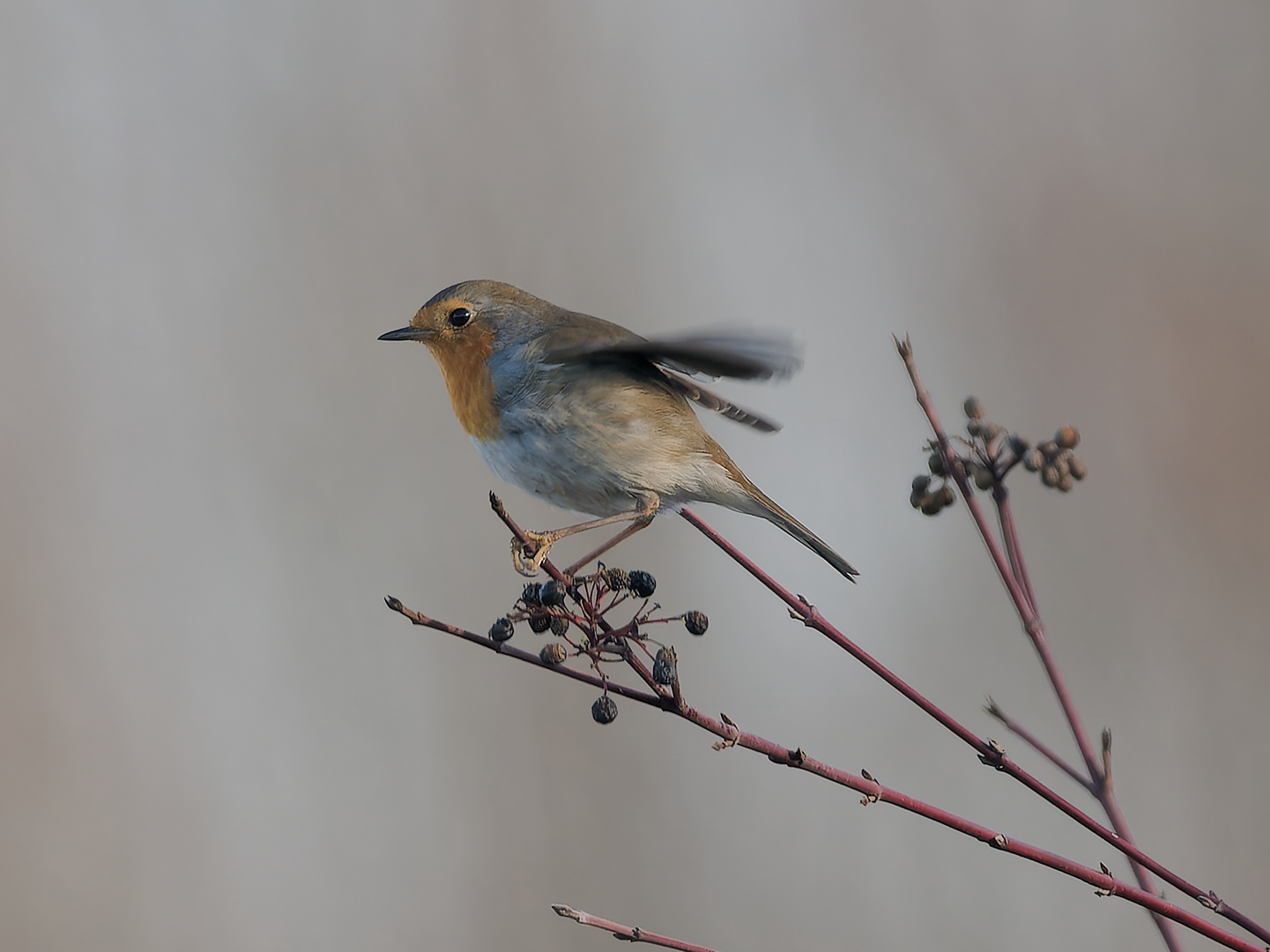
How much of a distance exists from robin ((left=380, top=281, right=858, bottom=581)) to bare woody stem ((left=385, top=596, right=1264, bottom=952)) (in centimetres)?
96

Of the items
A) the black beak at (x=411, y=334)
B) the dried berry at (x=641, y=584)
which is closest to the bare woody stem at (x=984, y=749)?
the dried berry at (x=641, y=584)

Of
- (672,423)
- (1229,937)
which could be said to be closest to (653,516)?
(672,423)

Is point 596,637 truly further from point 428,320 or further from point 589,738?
point 589,738

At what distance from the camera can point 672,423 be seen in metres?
3.15

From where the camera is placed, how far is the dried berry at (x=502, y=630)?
83.1 inches

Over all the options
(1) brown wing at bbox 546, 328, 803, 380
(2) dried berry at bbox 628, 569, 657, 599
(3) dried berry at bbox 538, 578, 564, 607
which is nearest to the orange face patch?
(1) brown wing at bbox 546, 328, 803, 380

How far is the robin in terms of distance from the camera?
3.00 meters

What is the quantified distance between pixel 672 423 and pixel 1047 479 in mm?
1152

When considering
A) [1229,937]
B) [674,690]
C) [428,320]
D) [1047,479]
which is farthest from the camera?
[428,320]

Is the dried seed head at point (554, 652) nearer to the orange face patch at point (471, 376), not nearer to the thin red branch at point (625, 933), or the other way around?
the thin red branch at point (625, 933)

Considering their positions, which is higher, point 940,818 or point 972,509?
point 972,509

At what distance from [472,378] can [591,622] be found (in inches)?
57.8

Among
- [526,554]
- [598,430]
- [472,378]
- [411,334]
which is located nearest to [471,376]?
[472,378]

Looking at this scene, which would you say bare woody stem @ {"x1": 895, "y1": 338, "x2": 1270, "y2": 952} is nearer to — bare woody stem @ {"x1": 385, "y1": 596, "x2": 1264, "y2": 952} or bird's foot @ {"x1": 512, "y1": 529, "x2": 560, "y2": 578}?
bare woody stem @ {"x1": 385, "y1": 596, "x2": 1264, "y2": 952}
